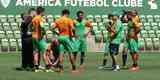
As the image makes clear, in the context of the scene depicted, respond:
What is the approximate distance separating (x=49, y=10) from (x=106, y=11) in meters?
3.59

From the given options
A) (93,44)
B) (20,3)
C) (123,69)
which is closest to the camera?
(123,69)

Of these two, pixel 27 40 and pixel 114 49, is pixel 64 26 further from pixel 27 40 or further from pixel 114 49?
pixel 114 49

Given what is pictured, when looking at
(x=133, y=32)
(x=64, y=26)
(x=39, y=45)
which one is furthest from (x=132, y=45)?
(x=39, y=45)

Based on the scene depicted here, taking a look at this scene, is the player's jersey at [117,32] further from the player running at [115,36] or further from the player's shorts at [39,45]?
the player's shorts at [39,45]

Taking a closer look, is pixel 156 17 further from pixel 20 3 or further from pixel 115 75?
pixel 115 75

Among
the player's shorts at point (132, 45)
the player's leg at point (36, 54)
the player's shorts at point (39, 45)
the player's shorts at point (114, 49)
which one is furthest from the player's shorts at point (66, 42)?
the player's shorts at point (132, 45)

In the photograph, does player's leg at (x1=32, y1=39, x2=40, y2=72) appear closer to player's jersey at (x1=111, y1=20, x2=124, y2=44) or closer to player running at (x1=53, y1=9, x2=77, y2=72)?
player running at (x1=53, y1=9, x2=77, y2=72)

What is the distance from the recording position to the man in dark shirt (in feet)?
71.9

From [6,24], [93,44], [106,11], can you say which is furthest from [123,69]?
[106,11]

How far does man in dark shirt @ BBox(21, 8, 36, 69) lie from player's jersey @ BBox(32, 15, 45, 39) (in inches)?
18.2

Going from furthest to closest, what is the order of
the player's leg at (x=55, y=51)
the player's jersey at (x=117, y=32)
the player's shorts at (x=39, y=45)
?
the player's jersey at (x=117, y=32) < the player's leg at (x=55, y=51) < the player's shorts at (x=39, y=45)

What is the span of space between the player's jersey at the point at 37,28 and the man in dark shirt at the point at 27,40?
46 cm

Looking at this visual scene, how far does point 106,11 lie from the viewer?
42.5 m

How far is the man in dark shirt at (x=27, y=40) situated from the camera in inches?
863
